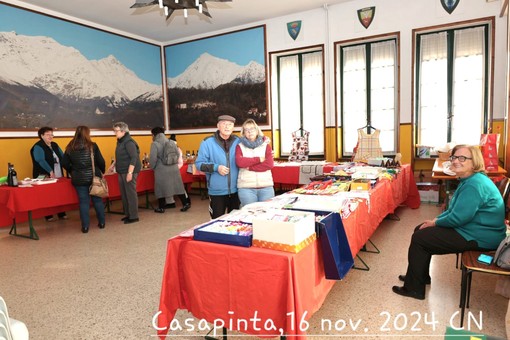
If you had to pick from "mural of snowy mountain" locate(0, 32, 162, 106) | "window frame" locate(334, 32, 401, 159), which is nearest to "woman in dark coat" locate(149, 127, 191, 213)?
"mural of snowy mountain" locate(0, 32, 162, 106)

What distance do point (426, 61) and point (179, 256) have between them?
6331 mm

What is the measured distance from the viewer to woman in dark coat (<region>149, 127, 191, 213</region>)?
6.04m

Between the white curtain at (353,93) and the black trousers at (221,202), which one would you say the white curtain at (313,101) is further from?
the black trousers at (221,202)

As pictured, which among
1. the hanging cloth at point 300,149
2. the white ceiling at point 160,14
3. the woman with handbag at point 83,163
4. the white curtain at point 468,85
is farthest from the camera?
the hanging cloth at point 300,149

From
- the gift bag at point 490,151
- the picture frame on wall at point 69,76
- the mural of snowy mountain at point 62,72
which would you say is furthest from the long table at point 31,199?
the gift bag at point 490,151

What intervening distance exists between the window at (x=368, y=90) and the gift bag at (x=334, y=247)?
5.28 meters

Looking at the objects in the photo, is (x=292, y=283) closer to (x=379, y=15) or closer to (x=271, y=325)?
(x=271, y=325)

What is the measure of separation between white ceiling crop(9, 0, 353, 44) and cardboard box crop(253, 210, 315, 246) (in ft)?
18.9

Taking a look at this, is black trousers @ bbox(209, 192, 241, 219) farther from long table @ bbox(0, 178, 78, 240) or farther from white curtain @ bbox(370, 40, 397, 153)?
white curtain @ bbox(370, 40, 397, 153)

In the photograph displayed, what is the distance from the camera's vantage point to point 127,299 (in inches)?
115

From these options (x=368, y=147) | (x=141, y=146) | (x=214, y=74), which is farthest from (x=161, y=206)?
(x=368, y=147)

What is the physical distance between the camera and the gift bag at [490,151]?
4.33 m

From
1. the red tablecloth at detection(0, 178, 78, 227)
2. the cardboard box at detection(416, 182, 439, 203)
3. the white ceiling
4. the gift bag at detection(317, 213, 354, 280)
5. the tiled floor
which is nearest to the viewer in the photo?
the gift bag at detection(317, 213, 354, 280)

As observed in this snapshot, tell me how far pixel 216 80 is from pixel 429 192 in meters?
5.26
